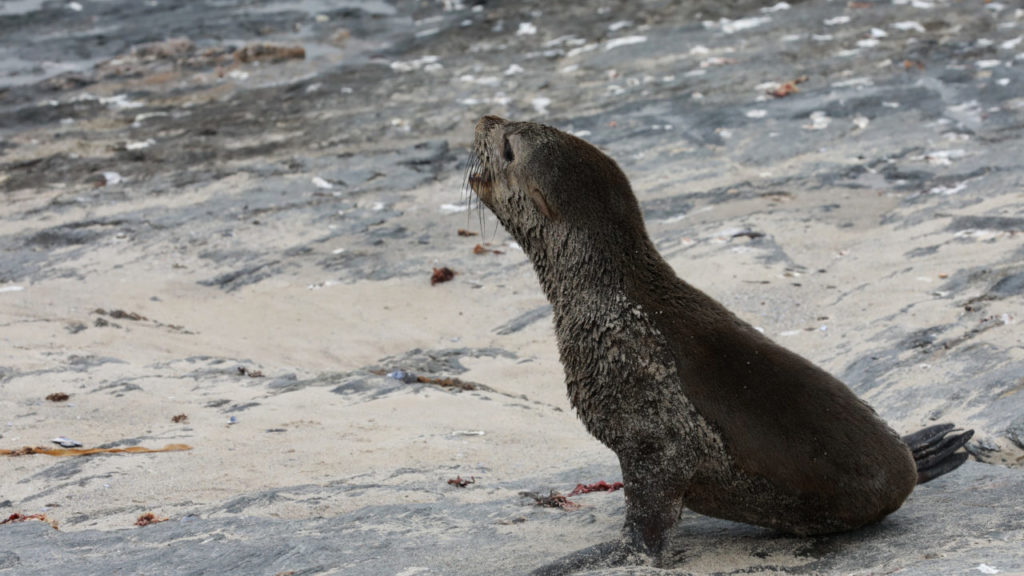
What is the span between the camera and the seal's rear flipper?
4492 mm

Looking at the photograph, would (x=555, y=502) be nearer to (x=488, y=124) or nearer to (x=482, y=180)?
(x=482, y=180)

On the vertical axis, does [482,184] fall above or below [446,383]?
above

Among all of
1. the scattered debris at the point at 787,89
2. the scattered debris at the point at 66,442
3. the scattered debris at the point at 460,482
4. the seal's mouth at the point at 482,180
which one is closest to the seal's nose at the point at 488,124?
the seal's mouth at the point at 482,180

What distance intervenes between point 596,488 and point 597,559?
1042mm

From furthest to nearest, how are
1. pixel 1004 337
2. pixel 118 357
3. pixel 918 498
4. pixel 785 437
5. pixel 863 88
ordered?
1. pixel 863 88
2. pixel 118 357
3. pixel 1004 337
4. pixel 918 498
5. pixel 785 437

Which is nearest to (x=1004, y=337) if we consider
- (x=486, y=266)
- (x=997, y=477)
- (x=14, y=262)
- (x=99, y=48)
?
(x=997, y=477)

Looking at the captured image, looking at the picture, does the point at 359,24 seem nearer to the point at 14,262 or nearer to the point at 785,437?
the point at 14,262

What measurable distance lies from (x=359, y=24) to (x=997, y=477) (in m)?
14.6

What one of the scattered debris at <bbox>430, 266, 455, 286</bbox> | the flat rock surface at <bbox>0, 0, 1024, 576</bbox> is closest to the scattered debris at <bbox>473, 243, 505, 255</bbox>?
the flat rock surface at <bbox>0, 0, 1024, 576</bbox>

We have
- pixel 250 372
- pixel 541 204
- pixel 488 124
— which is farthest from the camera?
pixel 250 372

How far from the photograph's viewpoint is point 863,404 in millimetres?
4086

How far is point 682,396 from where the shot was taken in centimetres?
401

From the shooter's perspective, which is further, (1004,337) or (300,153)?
(300,153)

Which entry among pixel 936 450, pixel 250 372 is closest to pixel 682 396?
pixel 936 450
